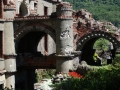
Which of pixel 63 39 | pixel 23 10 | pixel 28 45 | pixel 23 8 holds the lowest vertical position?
pixel 28 45

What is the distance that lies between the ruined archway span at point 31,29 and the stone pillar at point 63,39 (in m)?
0.70

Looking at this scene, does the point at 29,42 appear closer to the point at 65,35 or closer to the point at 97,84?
the point at 65,35

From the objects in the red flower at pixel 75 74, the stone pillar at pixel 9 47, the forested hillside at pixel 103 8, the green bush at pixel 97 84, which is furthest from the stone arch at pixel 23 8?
the forested hillside at pixel 103 8

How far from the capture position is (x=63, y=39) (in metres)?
22.2

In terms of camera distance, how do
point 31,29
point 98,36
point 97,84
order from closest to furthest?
point 97,84 < point 31,29 < point 98,36

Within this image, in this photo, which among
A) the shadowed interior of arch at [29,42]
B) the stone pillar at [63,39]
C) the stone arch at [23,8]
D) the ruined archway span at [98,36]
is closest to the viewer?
the stone pillar at [63,39]

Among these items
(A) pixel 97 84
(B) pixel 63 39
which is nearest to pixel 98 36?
(B) pixel 63 39

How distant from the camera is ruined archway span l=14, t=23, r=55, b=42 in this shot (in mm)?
22672

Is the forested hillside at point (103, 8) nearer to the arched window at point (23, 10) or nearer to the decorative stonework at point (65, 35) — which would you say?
the arched window at point (23, 10)

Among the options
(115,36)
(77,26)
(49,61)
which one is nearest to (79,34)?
(77,26)

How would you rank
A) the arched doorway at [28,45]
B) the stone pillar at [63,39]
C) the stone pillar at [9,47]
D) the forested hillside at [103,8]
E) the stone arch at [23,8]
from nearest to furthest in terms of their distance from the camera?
the stone pillar at [63,39]
the stone pillar at [9,47]
the arched doorway at [28,45]
the stone arch at [23,8]
the forested hillside at [103,8]

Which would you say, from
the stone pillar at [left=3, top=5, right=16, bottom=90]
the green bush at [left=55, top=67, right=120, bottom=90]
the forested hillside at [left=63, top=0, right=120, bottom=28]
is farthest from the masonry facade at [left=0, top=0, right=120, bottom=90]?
the forested hillside at [left=63, top=0, right=120, bottom=28]

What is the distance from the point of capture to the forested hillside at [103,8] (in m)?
104

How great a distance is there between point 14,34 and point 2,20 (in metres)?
1.49
